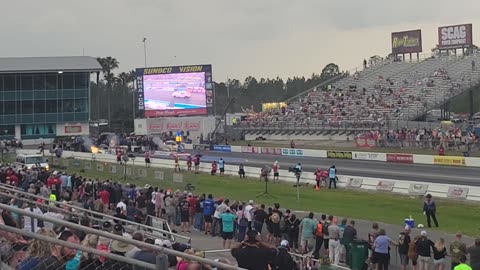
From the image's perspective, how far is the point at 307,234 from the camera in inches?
750

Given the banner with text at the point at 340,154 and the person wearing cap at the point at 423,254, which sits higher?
the banner with text at the point at 340,154

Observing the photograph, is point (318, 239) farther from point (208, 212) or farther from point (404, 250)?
point (208, 212)

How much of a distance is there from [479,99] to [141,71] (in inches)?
2659

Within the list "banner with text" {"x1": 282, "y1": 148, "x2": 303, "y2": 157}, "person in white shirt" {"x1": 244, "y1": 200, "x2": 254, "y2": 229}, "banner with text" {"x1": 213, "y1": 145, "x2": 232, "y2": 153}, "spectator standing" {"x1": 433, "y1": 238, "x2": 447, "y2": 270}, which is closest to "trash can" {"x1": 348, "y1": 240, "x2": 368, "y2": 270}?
"spectator standing" {"x1": 433, "y1": 238, "x2": 447, "y2": 270}

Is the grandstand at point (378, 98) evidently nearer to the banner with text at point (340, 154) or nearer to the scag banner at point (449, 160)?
the banner with text at point (340, 154)

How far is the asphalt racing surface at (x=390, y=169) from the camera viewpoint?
4009 cm

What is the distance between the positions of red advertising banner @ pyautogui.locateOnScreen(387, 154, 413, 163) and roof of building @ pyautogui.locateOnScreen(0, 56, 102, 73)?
5535 cm

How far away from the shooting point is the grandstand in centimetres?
7444

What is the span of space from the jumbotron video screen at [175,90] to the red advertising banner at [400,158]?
114 feet

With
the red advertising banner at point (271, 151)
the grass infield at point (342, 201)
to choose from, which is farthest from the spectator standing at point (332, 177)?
the red advertising banner at point (271, 151)

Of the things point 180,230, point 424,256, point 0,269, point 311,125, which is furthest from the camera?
point 311,125

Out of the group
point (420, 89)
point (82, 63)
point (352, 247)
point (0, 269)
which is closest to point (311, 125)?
point (420, 89)

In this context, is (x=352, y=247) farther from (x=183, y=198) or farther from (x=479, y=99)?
(x=479, y=99)

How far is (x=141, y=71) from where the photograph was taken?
84250 mm
